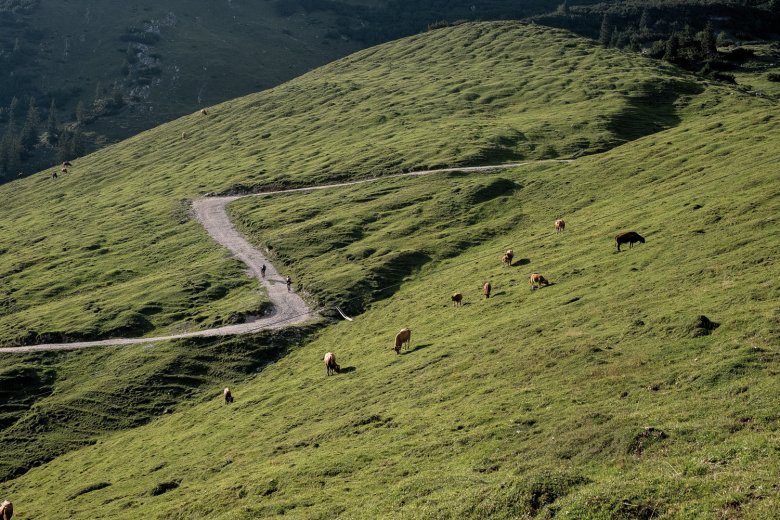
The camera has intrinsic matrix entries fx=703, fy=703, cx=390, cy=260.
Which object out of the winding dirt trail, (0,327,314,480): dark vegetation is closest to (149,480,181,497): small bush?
(0,327,314,480): dark vegetation

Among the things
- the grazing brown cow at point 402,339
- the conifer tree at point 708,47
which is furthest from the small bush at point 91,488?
the conifer tree at point 708,47

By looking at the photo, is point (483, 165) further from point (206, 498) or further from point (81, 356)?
point (206, 498)

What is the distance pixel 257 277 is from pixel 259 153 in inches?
2685

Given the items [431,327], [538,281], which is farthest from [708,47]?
[431,327]

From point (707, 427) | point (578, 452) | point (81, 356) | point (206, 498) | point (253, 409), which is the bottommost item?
point (81, 356)

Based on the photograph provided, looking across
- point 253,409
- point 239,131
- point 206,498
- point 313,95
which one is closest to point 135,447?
point 253,409

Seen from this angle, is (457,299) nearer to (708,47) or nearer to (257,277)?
(257,277)

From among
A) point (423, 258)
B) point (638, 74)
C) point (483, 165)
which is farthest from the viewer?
point (638, 74)

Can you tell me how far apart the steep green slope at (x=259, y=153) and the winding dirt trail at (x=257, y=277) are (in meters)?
1.95

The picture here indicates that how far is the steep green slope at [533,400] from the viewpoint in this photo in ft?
78.3

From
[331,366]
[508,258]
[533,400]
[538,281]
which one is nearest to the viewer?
[533,400]

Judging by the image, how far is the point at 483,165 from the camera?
109 metres

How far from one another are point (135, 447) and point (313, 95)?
466ft

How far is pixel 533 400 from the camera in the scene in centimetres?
3241
